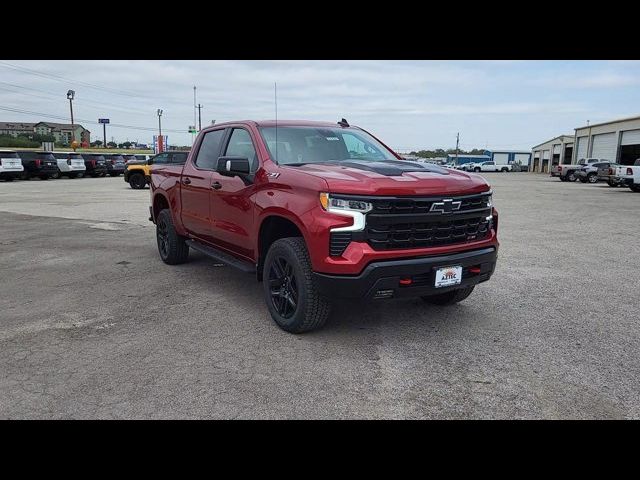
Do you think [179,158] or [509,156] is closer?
[179,158]

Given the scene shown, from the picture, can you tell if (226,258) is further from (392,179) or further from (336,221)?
(392,179)

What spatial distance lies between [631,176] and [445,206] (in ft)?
74.3

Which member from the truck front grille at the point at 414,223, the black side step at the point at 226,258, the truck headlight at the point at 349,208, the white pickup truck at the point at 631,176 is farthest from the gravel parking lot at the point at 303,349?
the white pickup truck at the point at 631,176

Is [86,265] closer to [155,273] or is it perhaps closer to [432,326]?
[155,273]

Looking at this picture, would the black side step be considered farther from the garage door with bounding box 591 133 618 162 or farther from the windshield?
the garage door with bounding box 591 133 618 162

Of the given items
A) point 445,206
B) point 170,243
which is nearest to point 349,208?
point 445,206

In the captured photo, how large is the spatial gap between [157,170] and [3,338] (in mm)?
3527

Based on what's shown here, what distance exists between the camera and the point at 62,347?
4.00 metres

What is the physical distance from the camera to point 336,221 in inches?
146

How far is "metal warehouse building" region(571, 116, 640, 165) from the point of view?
40.7m

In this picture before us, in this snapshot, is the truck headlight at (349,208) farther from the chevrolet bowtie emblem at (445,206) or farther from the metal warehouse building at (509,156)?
the metal warehouse building at (509,156)

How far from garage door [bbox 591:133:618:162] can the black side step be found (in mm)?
46524
